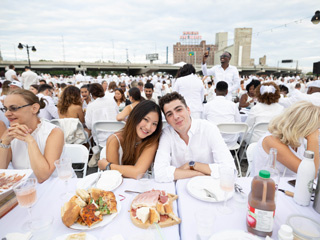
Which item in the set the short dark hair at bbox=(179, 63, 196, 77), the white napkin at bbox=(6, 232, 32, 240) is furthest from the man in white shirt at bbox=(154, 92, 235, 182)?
the short dark hair at bbox=(179, 63, 196, 77)

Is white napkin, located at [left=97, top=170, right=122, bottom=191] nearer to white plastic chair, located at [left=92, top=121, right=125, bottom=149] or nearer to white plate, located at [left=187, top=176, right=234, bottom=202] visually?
white plate, located at [left=187, top=176, right=234, bottom=202]

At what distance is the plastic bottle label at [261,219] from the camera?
86 centimetres

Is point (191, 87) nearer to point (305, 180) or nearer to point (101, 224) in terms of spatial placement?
point (305, 180)

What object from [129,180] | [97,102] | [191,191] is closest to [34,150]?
[129,180]

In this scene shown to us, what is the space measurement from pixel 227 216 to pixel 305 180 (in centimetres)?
Answer: 53

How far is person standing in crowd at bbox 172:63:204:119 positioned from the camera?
170 inches

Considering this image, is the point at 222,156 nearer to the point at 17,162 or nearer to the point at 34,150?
the point at 34,150

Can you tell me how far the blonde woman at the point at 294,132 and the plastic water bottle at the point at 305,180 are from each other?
43cm

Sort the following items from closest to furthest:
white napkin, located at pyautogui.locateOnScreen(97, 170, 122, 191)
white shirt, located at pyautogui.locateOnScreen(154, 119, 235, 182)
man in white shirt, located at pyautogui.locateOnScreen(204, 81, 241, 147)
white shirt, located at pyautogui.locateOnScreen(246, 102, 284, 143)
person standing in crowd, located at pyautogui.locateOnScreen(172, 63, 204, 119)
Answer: white napkin, located at pyautogui.locateOnScreen(97, 170, 122, 191) < white shirt, located at pyautogui.locateOnScreen(154, 119, 235, 182) < white shirt, located at pyautogui.locateOnScreen(246, 102, 284, 143) < man in white shirt, located at pyautogui.locateOnScreen(204, 81, 241, 147) < person standing in crowd, located at pyautogui.locateOnScreen(172, 63, 204, 119)

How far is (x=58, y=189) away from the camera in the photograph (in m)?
1.37

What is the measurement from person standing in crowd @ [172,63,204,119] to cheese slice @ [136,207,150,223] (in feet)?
11.4

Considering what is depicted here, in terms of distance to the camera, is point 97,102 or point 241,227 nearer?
point 241,227

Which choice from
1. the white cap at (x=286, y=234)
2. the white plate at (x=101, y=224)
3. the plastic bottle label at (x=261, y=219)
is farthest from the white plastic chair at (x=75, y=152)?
the white cap at (x=286, y=234)

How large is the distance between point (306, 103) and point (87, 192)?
181 centimetres
